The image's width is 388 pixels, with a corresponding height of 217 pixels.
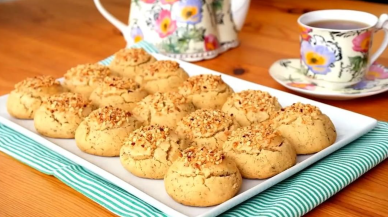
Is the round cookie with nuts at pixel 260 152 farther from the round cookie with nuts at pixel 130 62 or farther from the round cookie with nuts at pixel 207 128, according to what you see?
the round cookie with nuts at pixel 130 62

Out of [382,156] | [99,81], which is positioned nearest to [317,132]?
[382,156]

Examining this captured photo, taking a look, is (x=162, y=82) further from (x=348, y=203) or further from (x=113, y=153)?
(x=348, y=203)

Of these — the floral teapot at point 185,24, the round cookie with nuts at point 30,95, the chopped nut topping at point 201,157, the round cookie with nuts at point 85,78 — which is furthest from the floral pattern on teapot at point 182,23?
the chopped nut topping at point 201,157

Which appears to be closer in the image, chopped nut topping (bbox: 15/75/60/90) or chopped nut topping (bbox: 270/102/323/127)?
chopped nut topping (bbox: 270/102/323/127)

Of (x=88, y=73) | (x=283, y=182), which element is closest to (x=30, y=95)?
(x=88, y=73)

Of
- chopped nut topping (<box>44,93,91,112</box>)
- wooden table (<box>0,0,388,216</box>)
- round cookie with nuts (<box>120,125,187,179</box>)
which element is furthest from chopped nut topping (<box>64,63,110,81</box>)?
round cookie with nuts (<box>120,125,187,179</box>)

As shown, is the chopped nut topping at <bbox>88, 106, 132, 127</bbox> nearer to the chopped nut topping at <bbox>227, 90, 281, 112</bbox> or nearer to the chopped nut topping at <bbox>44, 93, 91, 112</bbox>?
the chopped nut topping at <bbox>44, 93, 91, 112</bbox>
